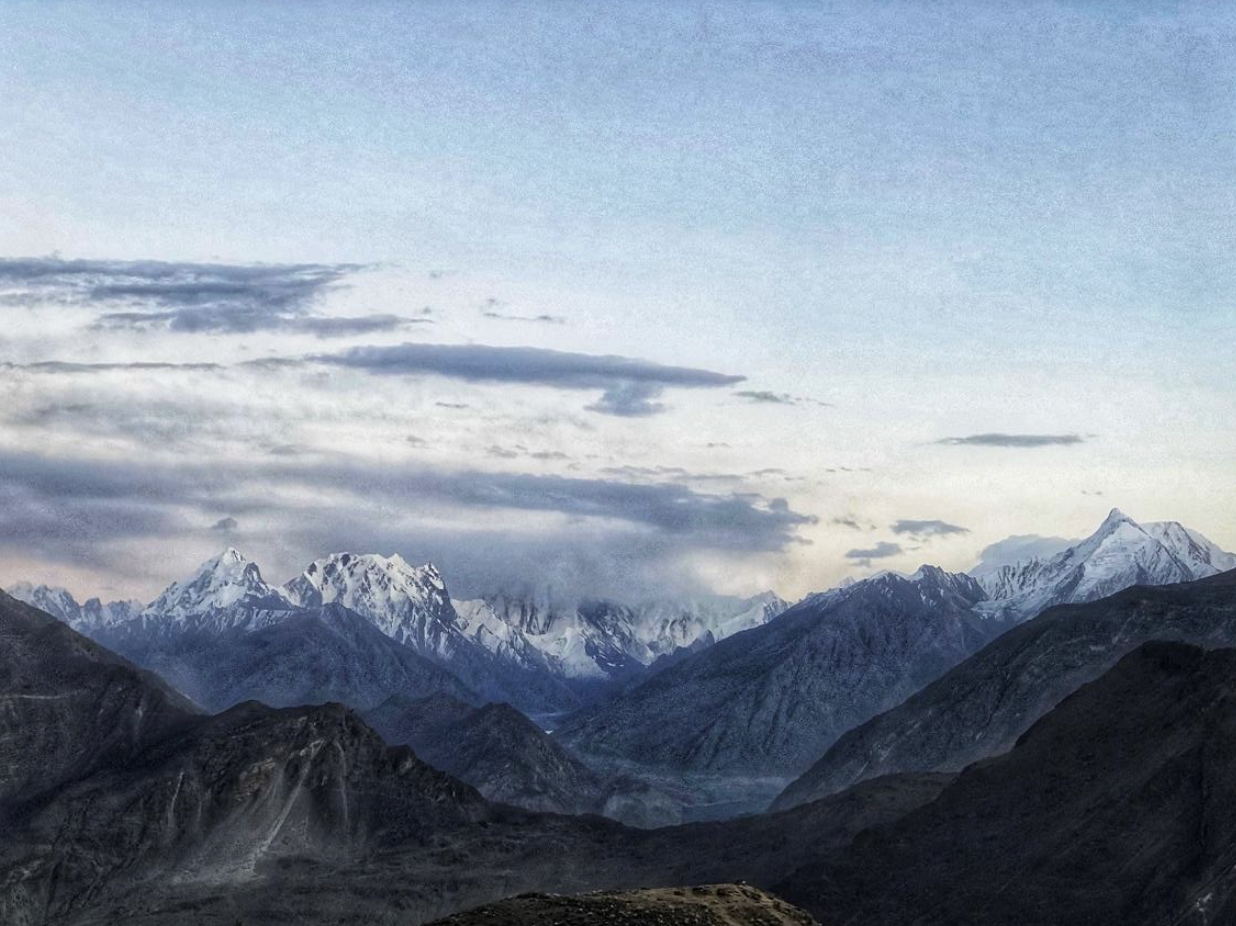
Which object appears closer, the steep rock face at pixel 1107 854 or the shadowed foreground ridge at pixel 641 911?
the shadowed foreground ridge at pixel 641 911

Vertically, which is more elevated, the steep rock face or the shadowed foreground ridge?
the shadowed foreground ridge

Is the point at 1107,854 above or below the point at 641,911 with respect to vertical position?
below

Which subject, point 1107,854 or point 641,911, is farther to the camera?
point 1107,854

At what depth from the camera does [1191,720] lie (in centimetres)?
19175

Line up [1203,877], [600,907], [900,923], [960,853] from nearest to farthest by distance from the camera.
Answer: [600,907]
[1203,877]
[900,923]
[960,853]

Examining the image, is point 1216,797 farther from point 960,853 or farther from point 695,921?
point 695,921

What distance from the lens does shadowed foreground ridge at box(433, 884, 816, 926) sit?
62.3 meters

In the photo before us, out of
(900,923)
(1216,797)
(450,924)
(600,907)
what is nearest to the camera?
(450,924)

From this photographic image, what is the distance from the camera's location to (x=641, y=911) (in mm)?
63250

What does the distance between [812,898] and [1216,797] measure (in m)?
47.4

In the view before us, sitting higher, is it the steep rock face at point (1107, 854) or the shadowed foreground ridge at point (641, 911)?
the shadowed foreground ridge at point (641, 911)

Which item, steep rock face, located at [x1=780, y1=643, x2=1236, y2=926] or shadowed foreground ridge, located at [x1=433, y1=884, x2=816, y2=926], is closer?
shadowed foreground ridge, located at [x1=433, y1=884, x2=816, y2=926]

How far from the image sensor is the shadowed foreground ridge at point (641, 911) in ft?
204

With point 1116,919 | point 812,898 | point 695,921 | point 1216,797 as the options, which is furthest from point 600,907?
point 812,898
